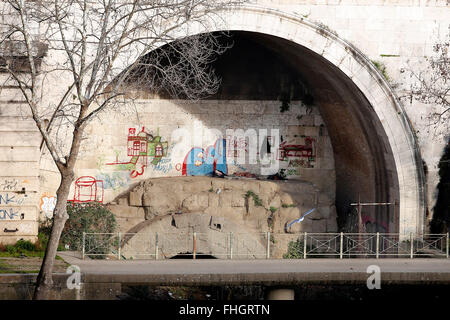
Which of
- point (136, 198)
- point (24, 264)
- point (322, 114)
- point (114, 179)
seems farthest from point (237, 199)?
point (24, 264)

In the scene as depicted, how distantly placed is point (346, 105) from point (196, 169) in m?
4.74

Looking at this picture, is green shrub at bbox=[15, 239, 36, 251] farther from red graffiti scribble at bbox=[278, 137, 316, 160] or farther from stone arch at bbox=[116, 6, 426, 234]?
red graffiti scribble at bbox=[278, 137, 316, 160]

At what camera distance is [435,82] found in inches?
815

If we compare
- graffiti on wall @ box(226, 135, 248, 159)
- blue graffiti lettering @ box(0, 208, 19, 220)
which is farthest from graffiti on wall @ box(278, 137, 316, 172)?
blue graffiti lettering @ box(0, 208, 19, 220)

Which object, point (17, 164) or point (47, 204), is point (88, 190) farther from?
point (17, 164)

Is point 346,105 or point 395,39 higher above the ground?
point 395,39

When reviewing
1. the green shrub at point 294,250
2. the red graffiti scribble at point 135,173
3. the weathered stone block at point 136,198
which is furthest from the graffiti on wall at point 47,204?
the green shrub at point 294,250

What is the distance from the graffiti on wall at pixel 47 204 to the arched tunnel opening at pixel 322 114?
16.4ft

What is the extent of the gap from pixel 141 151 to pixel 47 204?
4.12m

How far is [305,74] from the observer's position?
23094mm

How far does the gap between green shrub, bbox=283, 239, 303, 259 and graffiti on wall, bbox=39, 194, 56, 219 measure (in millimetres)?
6298

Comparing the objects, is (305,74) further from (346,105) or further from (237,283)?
(237,283)
